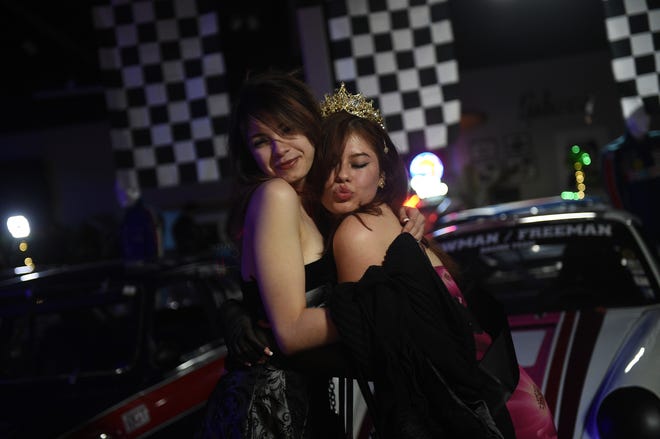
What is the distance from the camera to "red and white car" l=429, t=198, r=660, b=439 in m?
1.89

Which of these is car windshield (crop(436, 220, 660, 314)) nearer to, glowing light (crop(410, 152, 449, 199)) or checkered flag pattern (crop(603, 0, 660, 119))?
checkered flag pattern (crop(603, 0, 660, 119))

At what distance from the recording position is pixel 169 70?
463cm

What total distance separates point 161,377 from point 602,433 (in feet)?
5.54

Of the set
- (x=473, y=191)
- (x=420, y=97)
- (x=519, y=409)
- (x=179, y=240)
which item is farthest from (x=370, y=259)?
(x=473, y=191)

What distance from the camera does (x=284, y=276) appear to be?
139cm

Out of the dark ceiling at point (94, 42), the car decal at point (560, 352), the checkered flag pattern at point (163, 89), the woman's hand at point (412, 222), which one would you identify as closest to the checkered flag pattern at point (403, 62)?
the checkered flag pattern at point (163, 89)

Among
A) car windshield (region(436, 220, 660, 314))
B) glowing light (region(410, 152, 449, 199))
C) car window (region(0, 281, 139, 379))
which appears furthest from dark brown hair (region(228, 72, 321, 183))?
glowing light (region(410, 152, 449, 199))

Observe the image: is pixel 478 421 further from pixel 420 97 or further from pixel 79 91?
pixel 79 91

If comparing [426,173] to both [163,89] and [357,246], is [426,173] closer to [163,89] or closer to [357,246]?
[163,89]

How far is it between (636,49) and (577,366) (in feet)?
11.3

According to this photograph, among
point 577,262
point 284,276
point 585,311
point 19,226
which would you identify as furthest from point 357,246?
point 19,226

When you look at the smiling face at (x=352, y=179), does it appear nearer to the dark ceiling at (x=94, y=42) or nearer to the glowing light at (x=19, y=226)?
the glowing light at (x=19, y=226)

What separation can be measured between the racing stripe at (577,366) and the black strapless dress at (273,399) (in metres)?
0.81

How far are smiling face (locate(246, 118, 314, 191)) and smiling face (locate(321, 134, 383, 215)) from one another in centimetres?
8
